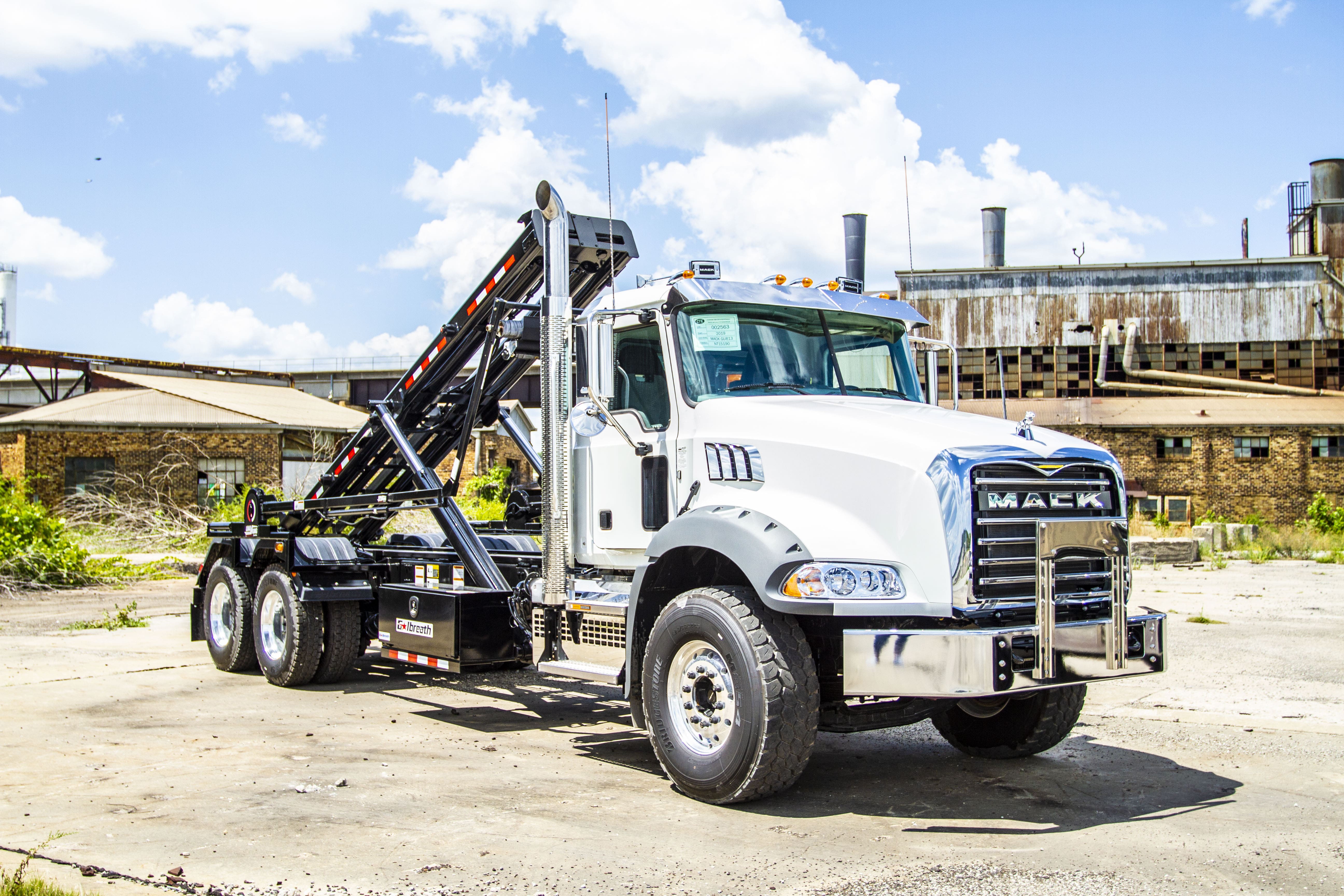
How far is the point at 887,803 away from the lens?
6.25 meters

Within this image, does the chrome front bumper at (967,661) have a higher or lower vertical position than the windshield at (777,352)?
lower

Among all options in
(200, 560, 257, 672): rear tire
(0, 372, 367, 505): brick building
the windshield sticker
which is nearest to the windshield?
the windshield sticker

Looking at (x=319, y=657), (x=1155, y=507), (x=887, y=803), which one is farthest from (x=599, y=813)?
(x=1155, y=507)

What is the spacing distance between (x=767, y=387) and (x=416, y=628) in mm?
3486

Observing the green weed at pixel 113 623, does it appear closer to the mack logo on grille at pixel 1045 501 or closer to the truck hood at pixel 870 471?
the truck hood at pixel 870 471

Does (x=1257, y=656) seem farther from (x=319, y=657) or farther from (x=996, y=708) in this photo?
(x=319, y=657)

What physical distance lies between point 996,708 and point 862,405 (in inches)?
86.1

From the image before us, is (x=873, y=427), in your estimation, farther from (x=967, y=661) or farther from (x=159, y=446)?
(x=159, y=446)

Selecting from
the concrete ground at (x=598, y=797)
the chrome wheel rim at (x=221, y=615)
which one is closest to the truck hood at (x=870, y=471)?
the concrete ground at (x=598, y=797)

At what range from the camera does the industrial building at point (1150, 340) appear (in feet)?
125

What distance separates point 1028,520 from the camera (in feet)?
19.6

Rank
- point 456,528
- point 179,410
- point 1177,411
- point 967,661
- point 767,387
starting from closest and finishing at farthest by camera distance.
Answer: point 967,661
point 767,387
point 456,528
point 179,410
point 1177,411

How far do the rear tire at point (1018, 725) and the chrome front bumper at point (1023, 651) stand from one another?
0.94m

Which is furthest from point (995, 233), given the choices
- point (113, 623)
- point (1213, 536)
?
point (113, 623)
